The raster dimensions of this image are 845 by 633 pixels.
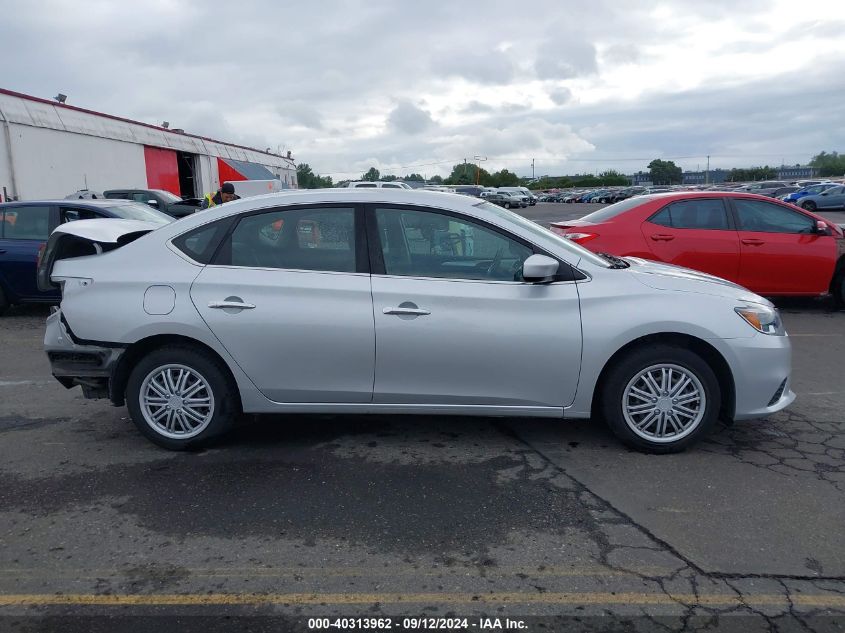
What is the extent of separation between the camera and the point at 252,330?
4430mm

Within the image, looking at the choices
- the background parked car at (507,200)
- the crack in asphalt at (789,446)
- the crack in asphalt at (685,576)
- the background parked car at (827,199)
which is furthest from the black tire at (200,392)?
the background parked car at (507,200)

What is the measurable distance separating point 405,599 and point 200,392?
2227 millimetres

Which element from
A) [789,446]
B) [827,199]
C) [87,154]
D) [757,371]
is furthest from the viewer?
[827,199]

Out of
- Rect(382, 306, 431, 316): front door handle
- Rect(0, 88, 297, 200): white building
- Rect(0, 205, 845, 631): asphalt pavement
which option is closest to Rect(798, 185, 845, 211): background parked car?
Rect(0, 88, 297, 200): white building

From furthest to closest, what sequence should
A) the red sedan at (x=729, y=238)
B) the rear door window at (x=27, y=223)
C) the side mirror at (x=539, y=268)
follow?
the rear door window at (x=27, y=223) → the red sedan at (x=729, y=238) → the side mirror at (x=539, y=268)

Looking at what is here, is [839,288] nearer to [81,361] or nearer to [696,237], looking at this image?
[696,237]

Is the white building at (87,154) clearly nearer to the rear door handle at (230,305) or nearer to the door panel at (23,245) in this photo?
the door panel at (23,245)

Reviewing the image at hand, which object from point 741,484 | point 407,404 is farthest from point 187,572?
point 741,484

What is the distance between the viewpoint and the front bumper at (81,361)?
4.59 meters

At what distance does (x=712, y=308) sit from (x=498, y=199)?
48057 mm

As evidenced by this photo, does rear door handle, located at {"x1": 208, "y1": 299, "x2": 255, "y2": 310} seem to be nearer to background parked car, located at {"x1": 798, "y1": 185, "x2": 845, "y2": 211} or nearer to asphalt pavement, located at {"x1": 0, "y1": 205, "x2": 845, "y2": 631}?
asphalt pavement, located at {"x1": 0, "y1": 205, "x2": 845, "y2": 631}

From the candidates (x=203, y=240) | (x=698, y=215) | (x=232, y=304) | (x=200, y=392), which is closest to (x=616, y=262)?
(x=232, y=304)

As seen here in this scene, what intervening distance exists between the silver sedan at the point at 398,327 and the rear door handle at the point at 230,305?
1 centimetres

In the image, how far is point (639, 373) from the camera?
4.39m
